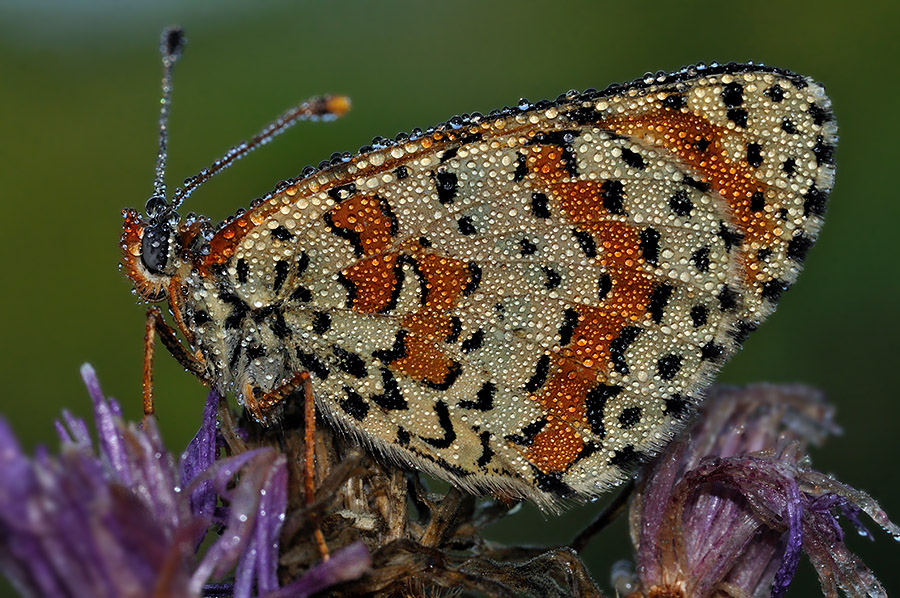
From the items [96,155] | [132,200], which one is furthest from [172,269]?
[96,155]

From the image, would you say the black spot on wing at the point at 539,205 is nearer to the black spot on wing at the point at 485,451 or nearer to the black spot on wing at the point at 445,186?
the black spot on wing at the point at 445,186

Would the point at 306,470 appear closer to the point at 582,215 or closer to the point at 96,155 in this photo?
the point at 582,215

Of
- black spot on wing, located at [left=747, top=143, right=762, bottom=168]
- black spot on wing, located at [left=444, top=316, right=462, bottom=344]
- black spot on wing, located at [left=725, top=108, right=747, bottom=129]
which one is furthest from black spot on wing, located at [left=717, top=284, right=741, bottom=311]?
black spot on wing, located at [left=444, top=316, right=462, bottom=344]

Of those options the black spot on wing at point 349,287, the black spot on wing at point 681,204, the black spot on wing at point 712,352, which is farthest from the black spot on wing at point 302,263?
the black spot on wing at point 712,352

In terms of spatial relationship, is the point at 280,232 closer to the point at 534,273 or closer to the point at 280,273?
the point at 280,273

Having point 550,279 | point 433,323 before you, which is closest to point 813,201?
point 550,279

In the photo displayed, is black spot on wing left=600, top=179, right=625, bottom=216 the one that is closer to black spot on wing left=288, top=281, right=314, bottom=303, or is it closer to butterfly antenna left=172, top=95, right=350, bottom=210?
butterfly antenna left=172, top=95, right=350, bottom=210
